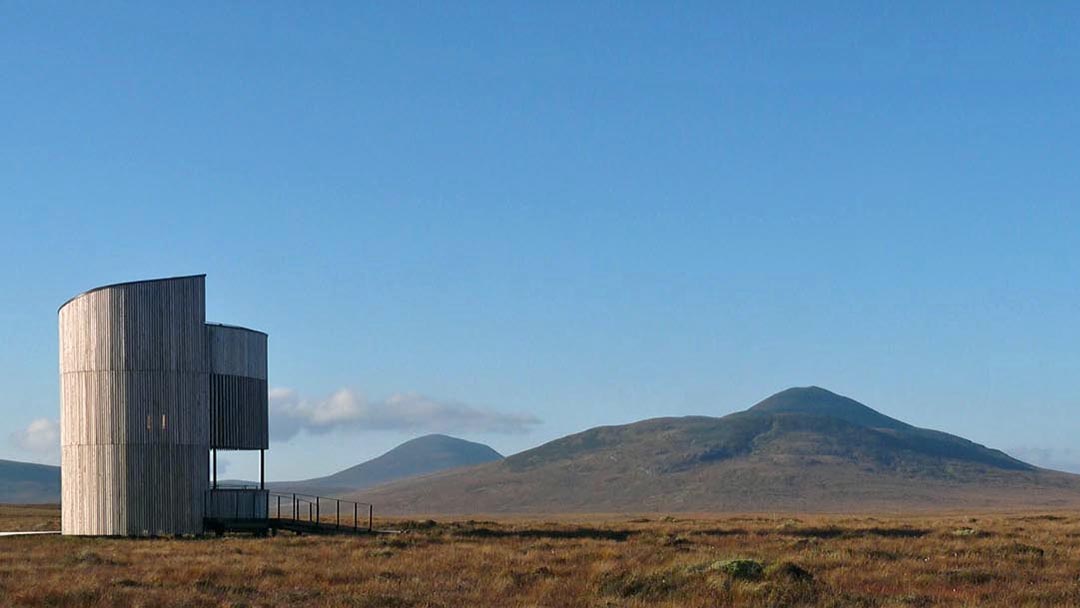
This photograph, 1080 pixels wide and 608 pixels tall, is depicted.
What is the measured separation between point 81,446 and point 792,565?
26.3 m

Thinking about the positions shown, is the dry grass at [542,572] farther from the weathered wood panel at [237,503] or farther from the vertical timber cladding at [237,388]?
the vertical timber cladding at [237,388]

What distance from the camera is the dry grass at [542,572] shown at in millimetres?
26578

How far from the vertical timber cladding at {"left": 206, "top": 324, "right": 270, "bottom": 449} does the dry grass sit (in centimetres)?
572

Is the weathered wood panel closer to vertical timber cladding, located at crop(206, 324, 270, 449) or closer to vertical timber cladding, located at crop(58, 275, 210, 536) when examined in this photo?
vertical timber cladding, located at crop(58, 275, 210, 536)

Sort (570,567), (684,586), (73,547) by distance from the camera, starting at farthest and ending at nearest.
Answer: (73,547)
(570,567)
(684,586)

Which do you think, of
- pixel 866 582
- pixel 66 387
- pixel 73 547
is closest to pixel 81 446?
pixel 66 387

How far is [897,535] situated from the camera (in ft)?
155

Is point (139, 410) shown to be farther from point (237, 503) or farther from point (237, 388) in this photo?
point (237, 503)

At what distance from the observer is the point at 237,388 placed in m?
49.0

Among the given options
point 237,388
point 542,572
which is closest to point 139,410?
point 237,388

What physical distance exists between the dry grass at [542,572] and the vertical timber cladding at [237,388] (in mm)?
5718

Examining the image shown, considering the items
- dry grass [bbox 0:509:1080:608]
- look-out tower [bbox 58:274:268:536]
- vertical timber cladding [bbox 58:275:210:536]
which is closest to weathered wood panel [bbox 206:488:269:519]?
look-out tower [bbox 58:274:268:536]

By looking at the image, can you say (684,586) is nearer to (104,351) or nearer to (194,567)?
(194,567)

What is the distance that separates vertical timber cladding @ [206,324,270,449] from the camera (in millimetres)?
48062
